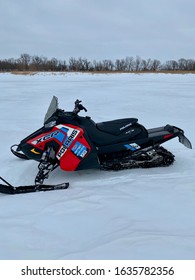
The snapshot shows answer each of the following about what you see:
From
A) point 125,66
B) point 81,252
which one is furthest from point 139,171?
point 125,66

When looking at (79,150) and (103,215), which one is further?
(79,150)

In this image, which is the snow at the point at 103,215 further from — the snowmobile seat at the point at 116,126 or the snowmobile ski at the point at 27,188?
the snowmobile seat at the point at 116,126

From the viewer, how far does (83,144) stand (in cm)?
364

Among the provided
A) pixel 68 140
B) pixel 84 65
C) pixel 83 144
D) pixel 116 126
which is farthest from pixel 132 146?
pixel 84 65

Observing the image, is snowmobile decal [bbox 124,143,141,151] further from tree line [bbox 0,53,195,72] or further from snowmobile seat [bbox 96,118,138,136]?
tree line [bbox 0,53,195,72]

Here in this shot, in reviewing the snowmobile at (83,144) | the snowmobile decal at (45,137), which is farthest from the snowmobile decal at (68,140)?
the snowmobile decal at (45,137)

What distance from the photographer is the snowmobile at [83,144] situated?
3602 mm

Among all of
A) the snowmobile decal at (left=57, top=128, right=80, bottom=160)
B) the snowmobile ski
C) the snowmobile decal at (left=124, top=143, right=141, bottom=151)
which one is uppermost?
the snowmobile decal at (left=57, top=128, right=80, bottom=160)

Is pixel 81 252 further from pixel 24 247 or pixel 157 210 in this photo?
pixel 157 210

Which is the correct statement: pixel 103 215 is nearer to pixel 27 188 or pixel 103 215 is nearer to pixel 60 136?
pixel 27 188

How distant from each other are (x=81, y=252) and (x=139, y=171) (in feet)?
5.98

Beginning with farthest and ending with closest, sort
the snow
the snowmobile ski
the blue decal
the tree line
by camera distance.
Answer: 1. the tree line
2. the blue decal
3. the snowmobile ski
4. the snow

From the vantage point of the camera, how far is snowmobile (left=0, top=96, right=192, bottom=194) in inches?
142

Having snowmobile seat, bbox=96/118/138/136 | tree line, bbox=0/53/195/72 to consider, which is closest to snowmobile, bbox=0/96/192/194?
snowmobile seat, bbox=96/118/138/136
